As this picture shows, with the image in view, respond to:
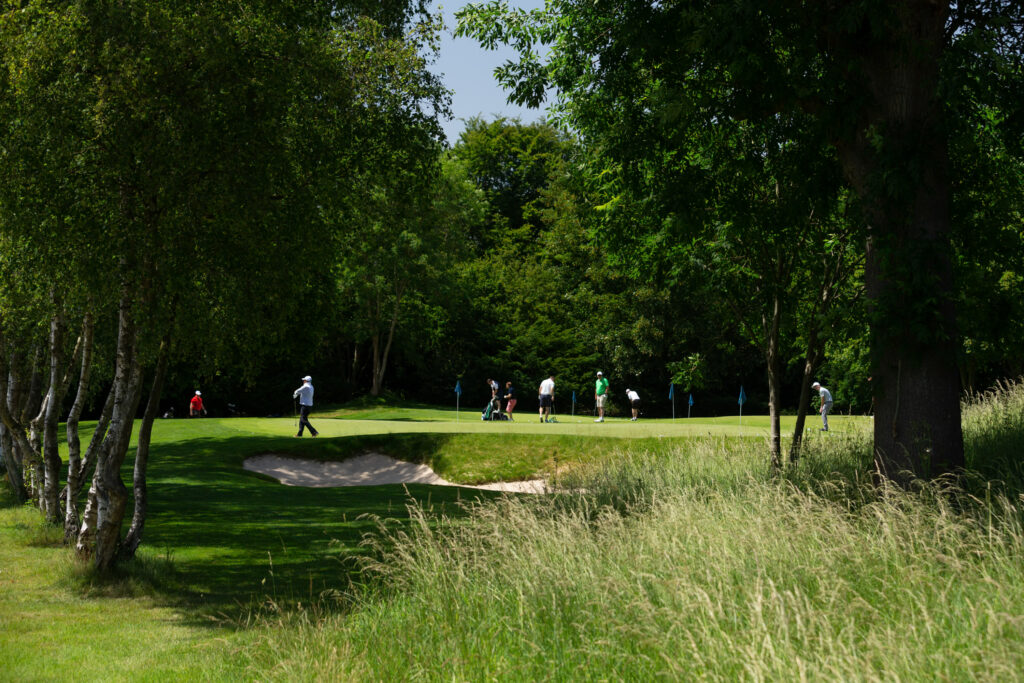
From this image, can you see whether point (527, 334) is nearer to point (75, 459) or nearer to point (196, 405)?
point (196, 405)

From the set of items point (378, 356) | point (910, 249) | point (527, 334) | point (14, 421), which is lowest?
point (14, 421)

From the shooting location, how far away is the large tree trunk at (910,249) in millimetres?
10398

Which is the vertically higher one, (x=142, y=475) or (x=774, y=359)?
(x=774, y=359)

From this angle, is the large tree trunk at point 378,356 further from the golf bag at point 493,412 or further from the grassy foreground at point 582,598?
the grassy foreground at point 582,598

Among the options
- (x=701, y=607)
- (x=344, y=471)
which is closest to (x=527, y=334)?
(x=344, y=471)

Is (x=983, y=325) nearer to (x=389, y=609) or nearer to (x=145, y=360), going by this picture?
(x=389, y=609)

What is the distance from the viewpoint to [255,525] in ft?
46.3

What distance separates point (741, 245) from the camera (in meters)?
15.8

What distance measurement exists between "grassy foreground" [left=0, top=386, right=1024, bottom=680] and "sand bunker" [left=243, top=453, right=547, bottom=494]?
27.0 feet

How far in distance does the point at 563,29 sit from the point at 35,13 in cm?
764

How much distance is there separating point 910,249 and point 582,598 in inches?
236

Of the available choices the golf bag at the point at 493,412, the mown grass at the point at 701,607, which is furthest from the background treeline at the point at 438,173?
the golf bag at the point at 493,412

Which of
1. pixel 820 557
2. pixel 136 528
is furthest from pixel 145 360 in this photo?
pixel 820 557

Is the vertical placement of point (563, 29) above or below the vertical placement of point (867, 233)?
above
